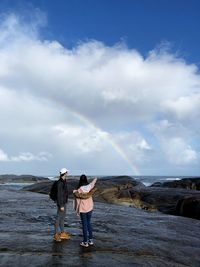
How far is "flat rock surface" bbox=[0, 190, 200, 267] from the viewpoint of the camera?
37.6 feet

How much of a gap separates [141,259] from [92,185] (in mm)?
2841

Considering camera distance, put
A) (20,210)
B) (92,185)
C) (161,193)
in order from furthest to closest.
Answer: (161,193) → (20,210) → (92,185)

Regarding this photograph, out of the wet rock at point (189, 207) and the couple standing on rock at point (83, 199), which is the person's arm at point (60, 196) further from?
the wet rock at point (189, 207)

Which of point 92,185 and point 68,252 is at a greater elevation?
point 92,185

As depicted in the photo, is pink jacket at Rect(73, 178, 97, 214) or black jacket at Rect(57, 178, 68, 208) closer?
pink jacket at Rect(73, 178, 97, 214)

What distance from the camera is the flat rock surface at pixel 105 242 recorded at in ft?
37.6

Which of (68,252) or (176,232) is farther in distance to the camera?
(176,232)

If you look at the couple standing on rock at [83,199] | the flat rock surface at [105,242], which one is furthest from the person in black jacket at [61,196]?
the flat rock surface at [105,242]

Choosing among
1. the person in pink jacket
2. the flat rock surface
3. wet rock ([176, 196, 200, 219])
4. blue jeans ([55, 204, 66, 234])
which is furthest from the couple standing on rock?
wet rock ([176, 196, 200, 219])

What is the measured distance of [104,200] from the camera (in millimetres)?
35438

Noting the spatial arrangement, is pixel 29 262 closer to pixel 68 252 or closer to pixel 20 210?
pixel 68 252

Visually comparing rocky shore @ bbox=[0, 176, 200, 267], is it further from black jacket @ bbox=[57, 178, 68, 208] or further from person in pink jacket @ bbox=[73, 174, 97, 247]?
black jacket @ bbox=[57, 178, 68, 208]

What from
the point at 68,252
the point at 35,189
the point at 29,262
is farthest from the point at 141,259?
the point at 35,189

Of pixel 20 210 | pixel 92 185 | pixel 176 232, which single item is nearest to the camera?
pixel 92 185
